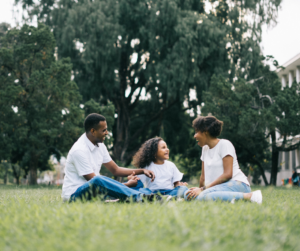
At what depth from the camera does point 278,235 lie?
240 cm

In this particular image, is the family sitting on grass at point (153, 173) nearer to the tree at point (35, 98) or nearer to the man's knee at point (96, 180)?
the man's knee at point (96, 180)

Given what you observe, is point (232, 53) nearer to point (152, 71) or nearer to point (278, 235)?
point (152, 71)

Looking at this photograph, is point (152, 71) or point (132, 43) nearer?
point (152, 71)

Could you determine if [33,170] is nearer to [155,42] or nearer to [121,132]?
[121,132]

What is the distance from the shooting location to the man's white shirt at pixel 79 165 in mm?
4582

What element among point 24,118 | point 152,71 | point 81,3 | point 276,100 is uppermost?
point 81,3

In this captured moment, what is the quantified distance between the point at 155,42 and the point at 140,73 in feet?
10.3

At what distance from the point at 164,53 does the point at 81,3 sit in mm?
5811

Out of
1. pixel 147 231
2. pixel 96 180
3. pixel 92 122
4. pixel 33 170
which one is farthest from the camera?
pixel 33 170

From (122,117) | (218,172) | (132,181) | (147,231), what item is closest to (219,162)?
(218,172)

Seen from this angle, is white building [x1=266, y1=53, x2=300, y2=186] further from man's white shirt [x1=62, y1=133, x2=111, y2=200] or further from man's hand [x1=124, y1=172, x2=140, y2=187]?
man's white shirt [x1=62, y1=133, x2=111, y2=200]

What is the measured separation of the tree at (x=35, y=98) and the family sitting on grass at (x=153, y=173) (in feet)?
39.1

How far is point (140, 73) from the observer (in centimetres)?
2189

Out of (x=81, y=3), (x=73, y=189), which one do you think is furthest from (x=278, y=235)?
(x=81, y=3)
